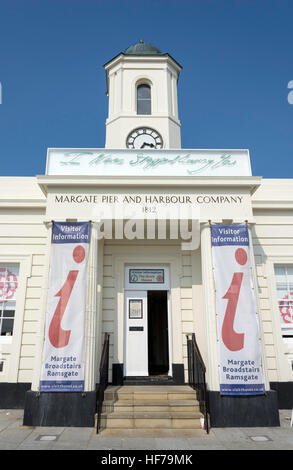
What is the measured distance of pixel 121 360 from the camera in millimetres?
7371

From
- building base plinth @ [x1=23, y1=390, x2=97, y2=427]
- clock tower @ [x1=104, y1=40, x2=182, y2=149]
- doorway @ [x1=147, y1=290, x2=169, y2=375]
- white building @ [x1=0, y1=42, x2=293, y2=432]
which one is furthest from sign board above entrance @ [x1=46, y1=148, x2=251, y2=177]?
doorway @ [x1=147, y1=290, x2=169, y2=375]

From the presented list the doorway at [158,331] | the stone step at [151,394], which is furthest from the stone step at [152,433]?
the doorway at [158,331]

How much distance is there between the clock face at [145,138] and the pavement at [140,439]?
7.65 m

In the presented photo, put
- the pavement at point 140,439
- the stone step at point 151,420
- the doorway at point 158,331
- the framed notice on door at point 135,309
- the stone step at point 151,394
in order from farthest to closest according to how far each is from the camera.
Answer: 1. the doorway at point 158,331
2. the framed notice on door at point 135,309
3. the stone step at point 151,394
4. the stone step at point 151,420
5. the pavement at point 140,439

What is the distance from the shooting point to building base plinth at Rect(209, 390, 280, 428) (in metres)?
5.70

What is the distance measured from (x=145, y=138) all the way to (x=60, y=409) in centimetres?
772

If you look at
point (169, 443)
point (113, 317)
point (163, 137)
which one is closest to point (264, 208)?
point (163, 137)

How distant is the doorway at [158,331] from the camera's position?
11047 millimetres

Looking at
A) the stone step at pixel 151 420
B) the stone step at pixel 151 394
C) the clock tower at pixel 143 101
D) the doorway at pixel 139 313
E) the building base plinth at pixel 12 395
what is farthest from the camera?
the clock tower at pixel 143 101

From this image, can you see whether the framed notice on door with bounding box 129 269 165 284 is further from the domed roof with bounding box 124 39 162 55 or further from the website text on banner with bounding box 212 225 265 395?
the domed roof with bounding box 124 39 162 55

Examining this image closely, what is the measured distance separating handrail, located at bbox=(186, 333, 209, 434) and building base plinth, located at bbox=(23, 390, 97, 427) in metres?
1.95

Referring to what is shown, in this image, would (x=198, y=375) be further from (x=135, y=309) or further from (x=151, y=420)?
(x=135, y=309)

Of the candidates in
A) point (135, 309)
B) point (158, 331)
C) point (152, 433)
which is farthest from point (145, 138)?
point (152, 433)

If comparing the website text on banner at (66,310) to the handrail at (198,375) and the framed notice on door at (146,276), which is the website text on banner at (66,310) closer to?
the framed notice on door at (146,276)
